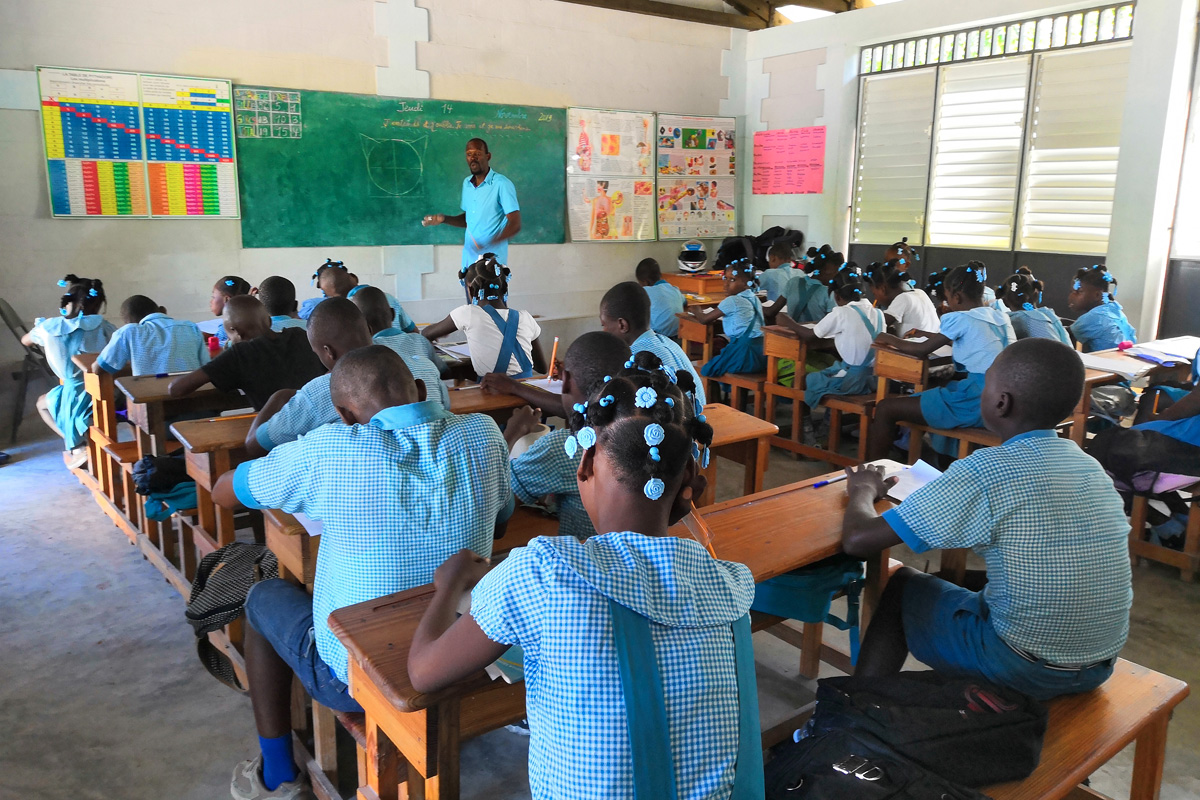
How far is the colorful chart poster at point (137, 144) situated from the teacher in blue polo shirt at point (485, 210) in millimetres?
1393

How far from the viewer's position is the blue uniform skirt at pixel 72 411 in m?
3.93

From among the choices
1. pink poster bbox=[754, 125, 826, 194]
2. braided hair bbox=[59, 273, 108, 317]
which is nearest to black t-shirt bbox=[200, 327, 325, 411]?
braided hair bbox=[59, 273, 108, 317]

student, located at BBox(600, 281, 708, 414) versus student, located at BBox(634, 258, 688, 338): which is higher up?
student, located at BBox(600, 281, 708, 414)

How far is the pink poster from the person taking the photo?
25.3ft

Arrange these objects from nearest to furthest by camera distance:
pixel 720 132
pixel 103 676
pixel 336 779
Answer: pixel 336 779 → pixel 103 676 → pixel 720 132

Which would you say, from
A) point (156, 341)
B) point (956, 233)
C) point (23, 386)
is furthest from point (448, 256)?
point (956, 233)

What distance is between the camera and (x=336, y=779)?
1.97m

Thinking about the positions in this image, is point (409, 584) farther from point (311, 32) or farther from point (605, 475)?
point (311, 32)

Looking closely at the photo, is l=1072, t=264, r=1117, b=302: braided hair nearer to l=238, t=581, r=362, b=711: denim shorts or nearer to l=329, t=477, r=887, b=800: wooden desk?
l=329, t=477, r=887, b=800: wooden desk

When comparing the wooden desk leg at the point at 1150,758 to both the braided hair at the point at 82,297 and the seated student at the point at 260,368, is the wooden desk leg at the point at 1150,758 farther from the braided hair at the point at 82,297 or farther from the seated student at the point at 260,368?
the braided hair at the point at 82,297

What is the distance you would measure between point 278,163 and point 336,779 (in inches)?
189

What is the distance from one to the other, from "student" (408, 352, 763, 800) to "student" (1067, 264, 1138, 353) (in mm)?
4183

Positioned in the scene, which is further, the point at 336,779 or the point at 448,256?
the point at 448,256

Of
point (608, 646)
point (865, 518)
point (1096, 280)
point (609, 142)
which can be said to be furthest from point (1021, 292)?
point (608, 646)
